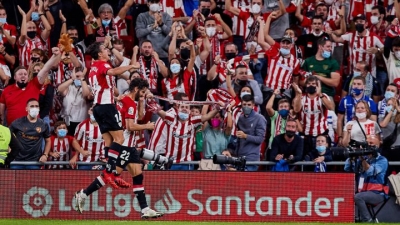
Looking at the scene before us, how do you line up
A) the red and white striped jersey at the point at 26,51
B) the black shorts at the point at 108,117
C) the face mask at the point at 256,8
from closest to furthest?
the black shorts at the point at 108,117 → the red and white striped jersey at the point at 26,51 → the face mask at the point at 256,8

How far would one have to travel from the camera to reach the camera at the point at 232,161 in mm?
17156

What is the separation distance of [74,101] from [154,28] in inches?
95.4

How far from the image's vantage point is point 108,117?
16250 mm

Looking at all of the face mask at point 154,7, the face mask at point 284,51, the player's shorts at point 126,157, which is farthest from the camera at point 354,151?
the face mask at point 154,7

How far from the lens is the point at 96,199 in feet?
58.4

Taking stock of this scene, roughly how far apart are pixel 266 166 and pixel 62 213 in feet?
12.3

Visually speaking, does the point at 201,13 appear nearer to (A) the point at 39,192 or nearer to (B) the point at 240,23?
(B) the point at 240,23

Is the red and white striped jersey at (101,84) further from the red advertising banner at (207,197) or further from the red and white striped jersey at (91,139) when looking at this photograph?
the red and white striped jersey at (91,139)

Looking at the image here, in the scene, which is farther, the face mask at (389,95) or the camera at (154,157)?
the face mask at (389,95)

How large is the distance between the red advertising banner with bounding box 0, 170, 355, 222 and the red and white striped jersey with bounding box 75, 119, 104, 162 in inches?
82.2

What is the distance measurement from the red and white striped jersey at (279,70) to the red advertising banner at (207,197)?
3780mm

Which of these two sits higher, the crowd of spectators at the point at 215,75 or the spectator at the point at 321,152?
the crowd of spectators at the point at 215,75

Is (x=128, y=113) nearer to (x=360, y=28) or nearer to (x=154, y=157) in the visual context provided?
(x=154, y=157)

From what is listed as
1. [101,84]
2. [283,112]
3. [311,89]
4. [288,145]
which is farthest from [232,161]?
[311,89]
